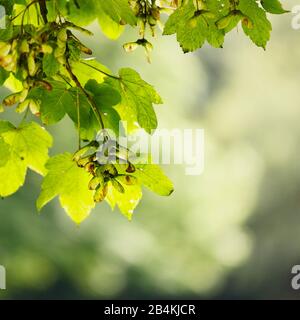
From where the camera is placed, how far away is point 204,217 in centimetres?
972

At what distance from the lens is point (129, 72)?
3.25ft

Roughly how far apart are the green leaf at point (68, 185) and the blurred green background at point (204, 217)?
726cm

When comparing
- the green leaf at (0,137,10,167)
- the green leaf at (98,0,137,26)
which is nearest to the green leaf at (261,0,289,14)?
the green leaf at (98,0,137,26)

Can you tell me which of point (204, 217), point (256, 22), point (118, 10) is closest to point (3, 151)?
point (118, 10)

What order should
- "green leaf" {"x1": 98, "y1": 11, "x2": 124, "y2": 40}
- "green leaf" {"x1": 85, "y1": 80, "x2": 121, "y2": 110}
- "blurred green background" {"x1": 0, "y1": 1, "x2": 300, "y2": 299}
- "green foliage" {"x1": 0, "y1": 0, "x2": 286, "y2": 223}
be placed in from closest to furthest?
"green foliage" {"x1": 0, "y1": 0, "x2": 286, "y2": 223}, "green leaf" {"x1": 85, "y1": 80, "x2": 121, "y2": 110}, "green leaf" {"x1": 98, "y1": 11, "x2": 124, "y2": 40}, "blurred green background" {"x1": 0, "y1": 1, "x2": 300, "y2": 299}

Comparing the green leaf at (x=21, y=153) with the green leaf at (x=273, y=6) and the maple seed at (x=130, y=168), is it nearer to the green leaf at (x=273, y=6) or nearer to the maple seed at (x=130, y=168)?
the maple seed at (x=130, y=168)

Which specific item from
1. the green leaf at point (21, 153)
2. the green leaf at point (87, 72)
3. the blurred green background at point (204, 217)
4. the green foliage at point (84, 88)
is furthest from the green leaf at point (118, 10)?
the blurred green background at point (204, 217)

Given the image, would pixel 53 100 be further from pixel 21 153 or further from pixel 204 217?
pixel 204 217

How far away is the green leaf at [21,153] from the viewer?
3.21 feet

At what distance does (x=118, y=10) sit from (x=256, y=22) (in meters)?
0.22

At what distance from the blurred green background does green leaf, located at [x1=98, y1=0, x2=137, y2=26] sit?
24.0 feet

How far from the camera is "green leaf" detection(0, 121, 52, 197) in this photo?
98 cm

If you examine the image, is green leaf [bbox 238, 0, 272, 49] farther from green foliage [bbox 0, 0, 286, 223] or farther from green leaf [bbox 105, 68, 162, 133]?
green leaf [bbox 105, 68, 162, 133]

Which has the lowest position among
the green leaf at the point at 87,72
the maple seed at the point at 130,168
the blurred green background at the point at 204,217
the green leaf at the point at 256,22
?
the maple seed at the point at 130,168
